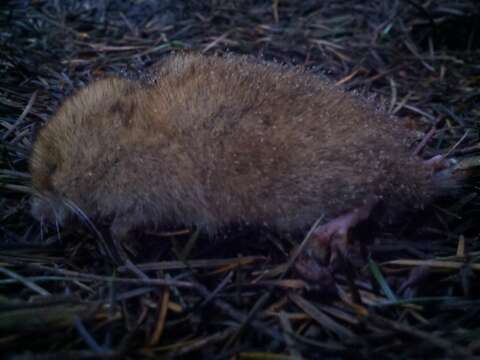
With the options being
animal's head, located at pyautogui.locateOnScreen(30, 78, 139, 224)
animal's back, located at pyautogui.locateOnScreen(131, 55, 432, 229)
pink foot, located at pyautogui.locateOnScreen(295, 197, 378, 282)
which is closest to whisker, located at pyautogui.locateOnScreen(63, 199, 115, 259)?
animal's head, located at pyautogui.locateOnScreen(30, 78, 139, 224)

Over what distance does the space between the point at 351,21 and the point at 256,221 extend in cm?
242

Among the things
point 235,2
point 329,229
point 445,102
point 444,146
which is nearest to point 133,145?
point 329,229

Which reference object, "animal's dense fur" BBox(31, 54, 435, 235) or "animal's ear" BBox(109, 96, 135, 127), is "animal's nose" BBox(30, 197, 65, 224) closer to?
"animal's dense fur" BBox(31, 54, 435, 235)

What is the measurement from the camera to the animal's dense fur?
82.0 inches

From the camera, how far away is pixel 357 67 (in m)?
3.40

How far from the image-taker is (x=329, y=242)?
2086mm

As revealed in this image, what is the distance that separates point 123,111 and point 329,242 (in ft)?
3.75

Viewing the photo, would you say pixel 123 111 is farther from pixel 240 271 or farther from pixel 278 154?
pixel 240 271

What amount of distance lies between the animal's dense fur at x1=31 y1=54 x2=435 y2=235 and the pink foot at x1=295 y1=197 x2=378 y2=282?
0.05m

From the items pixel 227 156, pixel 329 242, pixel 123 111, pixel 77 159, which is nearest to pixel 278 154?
pixel 227 156

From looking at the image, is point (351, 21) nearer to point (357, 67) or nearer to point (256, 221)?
point (357, 67)

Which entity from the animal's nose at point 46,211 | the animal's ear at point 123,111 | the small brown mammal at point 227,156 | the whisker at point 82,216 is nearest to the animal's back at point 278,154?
the small brown mammal at point 227,156

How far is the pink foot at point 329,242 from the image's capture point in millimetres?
1974

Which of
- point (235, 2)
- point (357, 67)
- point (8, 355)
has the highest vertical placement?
point (235, 2)
